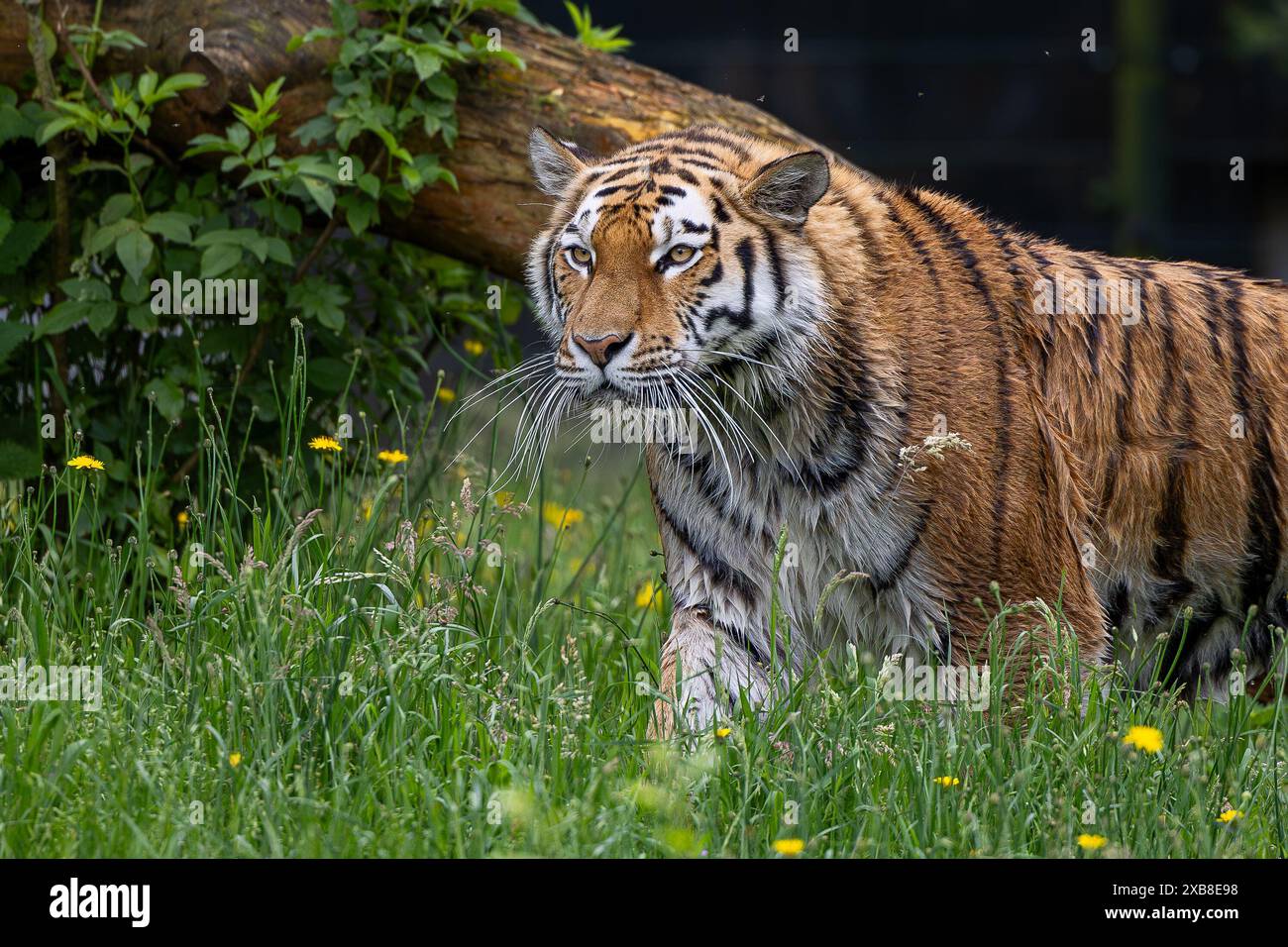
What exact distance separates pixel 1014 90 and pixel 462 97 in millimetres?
5844

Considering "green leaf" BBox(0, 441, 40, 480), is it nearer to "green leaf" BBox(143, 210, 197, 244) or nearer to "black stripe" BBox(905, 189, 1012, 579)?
"green leaf" BBox(143, 210, 197, 244)

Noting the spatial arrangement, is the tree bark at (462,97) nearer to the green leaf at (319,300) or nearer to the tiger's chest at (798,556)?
the green leaf at (319,300)

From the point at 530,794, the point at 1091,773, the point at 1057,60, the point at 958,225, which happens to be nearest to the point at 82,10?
the point at 958,225

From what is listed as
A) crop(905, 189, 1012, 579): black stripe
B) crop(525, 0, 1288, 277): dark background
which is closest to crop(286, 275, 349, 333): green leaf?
crop(905, 189, 1012, 579): black stripe

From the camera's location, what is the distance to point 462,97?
4359 millimetres

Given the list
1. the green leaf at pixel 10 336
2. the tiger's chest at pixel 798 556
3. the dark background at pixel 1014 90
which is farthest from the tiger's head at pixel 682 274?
the dark background at pixel 1014 90

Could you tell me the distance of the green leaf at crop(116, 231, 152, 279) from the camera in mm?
4043

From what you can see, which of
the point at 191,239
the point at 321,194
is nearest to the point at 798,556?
the point at 321,194

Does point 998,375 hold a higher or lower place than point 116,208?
lower

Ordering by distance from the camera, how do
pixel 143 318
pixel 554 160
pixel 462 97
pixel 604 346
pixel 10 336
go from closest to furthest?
pixel 604 346 → pixel 554 160 → pixel 10 336 → pixel 143 318 → pixel 462 97

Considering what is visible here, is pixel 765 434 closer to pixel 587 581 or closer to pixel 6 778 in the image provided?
pixel 587 581

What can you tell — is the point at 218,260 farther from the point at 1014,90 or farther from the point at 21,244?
the point at 1014,90

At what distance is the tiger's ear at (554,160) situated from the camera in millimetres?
3725

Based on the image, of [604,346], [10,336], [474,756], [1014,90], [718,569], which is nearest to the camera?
[474,756]
